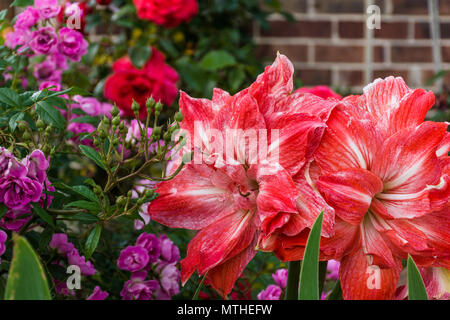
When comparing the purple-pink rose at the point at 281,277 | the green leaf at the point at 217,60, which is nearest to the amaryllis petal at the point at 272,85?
the purple-pink rose at the point at 281,277

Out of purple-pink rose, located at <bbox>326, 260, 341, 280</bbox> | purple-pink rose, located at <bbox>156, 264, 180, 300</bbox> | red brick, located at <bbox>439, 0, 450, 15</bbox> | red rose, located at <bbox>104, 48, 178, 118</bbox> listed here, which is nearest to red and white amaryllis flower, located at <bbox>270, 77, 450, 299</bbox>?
purple-pink rose, located at <bbox>156, 264, 180, 300</bbox>

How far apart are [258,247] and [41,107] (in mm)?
265

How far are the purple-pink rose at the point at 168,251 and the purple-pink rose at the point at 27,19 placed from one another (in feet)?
1.03

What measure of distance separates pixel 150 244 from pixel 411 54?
1524 millimetres

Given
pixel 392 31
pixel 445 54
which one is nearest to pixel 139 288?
pixel 392 31

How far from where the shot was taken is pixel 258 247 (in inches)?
14.0

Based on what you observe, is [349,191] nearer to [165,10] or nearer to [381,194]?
[381,194]

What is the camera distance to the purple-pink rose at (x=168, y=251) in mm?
598

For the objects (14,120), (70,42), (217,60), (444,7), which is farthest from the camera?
(444,7)

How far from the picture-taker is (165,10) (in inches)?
60.0

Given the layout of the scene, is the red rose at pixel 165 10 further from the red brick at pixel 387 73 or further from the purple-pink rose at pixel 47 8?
the purple-pink rose at pixel 47 8
